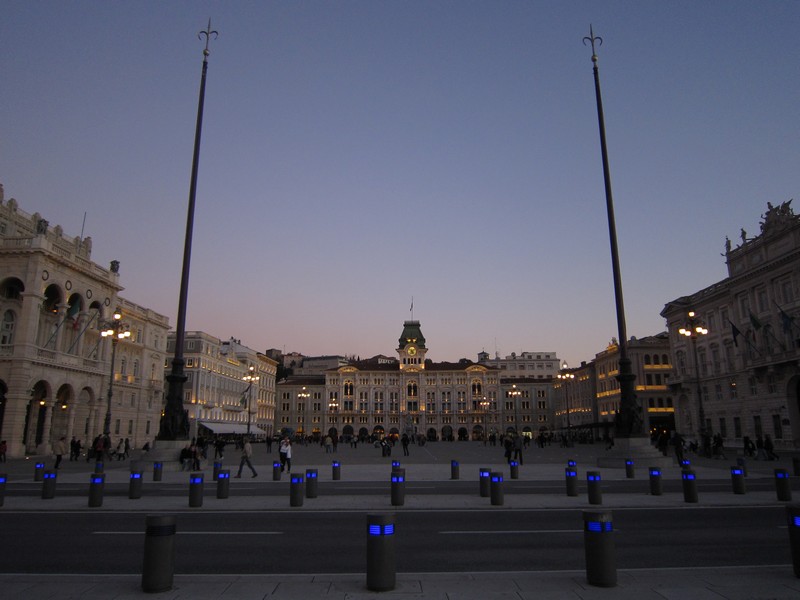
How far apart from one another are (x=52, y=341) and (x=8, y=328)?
4.37m

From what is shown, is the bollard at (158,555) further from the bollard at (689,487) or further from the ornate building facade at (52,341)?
the ornate building facade at (52,341)

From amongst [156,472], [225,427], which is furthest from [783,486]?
[225,427]

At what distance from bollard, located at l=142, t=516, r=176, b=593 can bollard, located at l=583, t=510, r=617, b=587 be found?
5.61m

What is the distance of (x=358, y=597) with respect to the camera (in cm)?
715

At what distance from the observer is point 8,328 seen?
48.2 meters

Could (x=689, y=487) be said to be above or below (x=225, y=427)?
below

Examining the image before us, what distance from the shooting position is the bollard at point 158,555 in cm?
740

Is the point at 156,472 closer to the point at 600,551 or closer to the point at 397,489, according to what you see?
the point at 397,489

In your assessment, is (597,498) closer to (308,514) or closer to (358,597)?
(308,514)

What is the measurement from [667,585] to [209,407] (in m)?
93.7

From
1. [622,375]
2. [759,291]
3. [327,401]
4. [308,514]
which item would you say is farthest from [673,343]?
[327,401]

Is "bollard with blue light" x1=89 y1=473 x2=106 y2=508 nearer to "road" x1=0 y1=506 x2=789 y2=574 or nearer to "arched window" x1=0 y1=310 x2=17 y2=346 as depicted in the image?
"road" x1=0 y1=506 x2=789 y2=574

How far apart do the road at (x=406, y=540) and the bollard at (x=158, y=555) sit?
1447 millimetres

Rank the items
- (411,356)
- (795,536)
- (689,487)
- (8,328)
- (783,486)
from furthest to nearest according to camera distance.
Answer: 1. (411,356)
2. (8,328)
3. (783,486)
4. (689,487)
5. (795,536)
